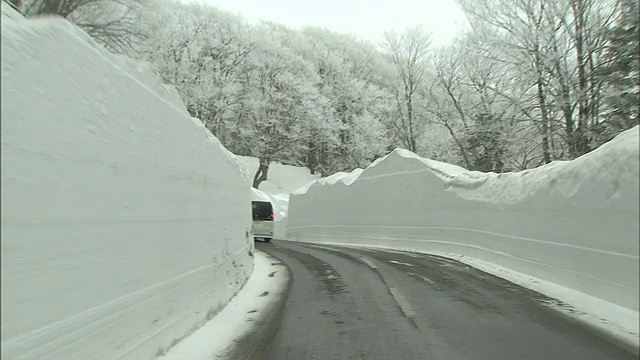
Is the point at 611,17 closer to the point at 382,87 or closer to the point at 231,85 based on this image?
the point at 231,85

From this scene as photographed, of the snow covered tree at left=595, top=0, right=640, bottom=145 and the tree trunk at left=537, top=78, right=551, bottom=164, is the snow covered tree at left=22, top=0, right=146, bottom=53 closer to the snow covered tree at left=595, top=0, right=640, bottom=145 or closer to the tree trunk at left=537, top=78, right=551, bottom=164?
the tree trunk at left=537, top=78, right=551, bottom=164

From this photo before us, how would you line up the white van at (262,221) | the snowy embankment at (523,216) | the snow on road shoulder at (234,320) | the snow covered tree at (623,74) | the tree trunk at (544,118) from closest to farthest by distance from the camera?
the snowy embankment at (523,216)
the snow on road shoulder at (234,320)
the snow covered tree at (623,74)
the white van at (262,221)
the tree trunk at (544,118)

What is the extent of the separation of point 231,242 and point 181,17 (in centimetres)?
4896

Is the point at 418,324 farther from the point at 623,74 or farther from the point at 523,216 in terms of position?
the point at 623,74

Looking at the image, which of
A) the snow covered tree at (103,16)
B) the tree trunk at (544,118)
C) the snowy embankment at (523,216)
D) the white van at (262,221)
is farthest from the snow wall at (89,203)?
the tree trunk at (544,118)

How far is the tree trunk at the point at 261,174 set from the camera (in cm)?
5162

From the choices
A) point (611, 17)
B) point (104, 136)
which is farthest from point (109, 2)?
point (104, 136)

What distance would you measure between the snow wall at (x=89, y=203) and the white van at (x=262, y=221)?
17105mm

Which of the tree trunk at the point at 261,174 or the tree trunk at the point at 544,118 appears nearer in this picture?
the tree trunk at the point at 544,118

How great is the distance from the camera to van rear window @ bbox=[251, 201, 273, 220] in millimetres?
23688

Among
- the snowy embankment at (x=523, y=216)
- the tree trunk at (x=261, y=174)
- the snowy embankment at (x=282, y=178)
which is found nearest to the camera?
the snowy embankment at (x=523, y=216)

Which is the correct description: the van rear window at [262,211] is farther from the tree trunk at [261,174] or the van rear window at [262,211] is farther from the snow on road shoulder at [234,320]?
the tree trunk at [261,174]

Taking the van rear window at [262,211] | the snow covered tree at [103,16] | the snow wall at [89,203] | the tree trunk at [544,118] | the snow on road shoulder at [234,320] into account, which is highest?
the snow covered tree at [103,16]

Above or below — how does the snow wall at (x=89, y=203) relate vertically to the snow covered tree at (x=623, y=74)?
below
